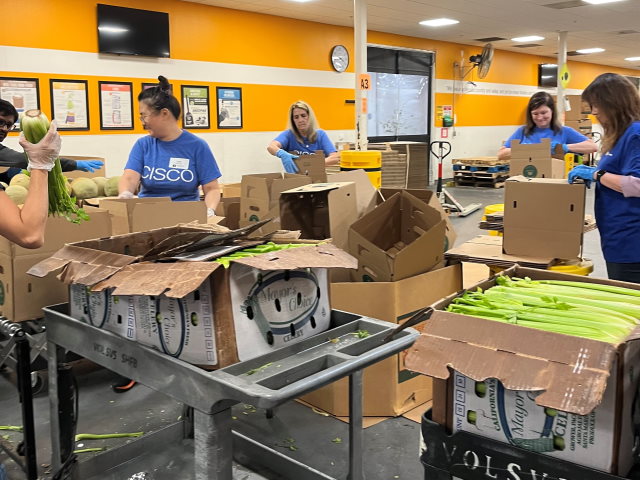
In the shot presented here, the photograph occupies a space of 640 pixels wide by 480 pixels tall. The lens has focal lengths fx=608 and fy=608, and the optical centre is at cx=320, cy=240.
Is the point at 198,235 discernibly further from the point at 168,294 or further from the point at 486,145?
the point at 486,145

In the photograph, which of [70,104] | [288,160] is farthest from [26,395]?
[70,104]

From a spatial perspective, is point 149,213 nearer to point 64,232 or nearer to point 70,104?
point 64,232

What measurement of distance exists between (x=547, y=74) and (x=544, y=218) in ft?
49.9

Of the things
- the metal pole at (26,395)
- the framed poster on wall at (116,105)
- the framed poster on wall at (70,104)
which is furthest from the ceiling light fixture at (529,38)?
the metal pole at (26,395)

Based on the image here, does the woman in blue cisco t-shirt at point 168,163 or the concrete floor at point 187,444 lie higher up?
the woman in blue cisco t-shirt at point 168,163

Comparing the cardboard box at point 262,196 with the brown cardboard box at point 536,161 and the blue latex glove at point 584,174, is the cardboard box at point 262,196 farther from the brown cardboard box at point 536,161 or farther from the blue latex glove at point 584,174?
the brown cardboard box at point 536,161

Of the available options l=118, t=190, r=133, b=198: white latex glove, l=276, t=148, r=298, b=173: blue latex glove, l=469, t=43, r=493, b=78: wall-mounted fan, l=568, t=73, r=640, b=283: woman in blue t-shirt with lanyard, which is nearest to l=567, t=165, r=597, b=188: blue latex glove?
l=568, t=73, r=640, b=283: woman in blue t-shirt with lanyard

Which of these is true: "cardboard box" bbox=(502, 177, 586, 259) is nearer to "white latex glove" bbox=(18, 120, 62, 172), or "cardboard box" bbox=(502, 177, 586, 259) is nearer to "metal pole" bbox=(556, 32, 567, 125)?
"white latex glove" bbox=(18, 120, 62, 172)

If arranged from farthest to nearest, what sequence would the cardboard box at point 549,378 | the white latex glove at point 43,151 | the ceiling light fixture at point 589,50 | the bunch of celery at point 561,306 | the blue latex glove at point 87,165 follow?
the ceiling light fixture at point 589,50, the blue latex glove at point 87,165, the white latex glove at point 43,151, the bunch of celery at point 561,306, the cardboard box at point 549,378

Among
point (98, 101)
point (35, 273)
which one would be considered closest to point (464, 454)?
point (35, 273)

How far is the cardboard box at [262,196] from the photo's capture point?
368 cm

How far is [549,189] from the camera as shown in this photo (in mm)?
2900

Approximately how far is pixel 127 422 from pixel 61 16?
6004mm

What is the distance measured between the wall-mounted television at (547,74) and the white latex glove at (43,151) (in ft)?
54.4
